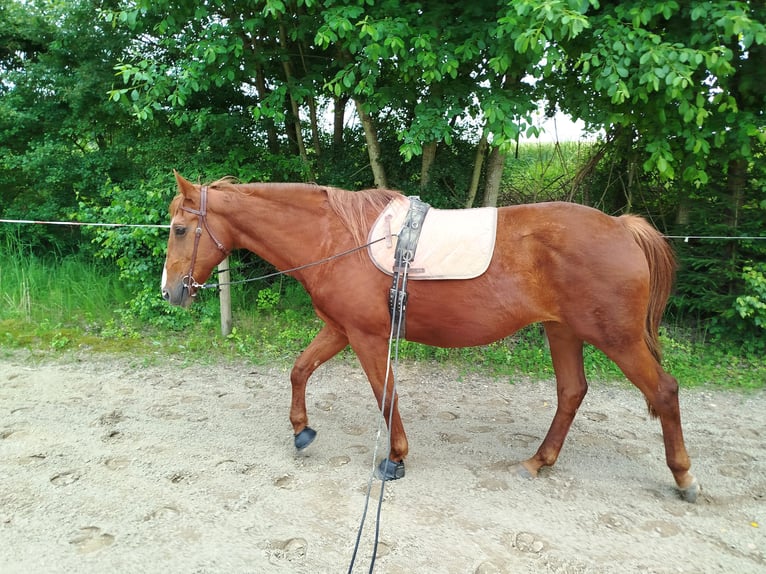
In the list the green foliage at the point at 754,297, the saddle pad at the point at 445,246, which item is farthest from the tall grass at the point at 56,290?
the green foliage at the point at 754,297

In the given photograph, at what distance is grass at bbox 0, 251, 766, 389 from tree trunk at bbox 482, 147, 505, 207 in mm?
1526

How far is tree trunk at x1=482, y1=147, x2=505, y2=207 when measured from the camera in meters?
5.50

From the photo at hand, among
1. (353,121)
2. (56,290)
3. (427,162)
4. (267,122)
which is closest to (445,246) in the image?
(427,162)

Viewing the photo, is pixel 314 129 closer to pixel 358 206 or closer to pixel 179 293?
pixel 358 206

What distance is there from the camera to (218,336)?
5.77m

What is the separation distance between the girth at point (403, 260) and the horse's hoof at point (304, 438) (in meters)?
1.03

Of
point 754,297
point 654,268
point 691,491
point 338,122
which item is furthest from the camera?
point 338,122

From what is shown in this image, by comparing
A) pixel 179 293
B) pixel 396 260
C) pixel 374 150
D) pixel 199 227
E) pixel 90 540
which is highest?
pixel 374 150

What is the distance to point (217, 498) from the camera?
2.89m

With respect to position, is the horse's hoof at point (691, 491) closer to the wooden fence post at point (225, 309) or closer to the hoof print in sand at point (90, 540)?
the hoof print in sand at point (90, 540)

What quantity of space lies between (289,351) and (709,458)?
12.7 feet

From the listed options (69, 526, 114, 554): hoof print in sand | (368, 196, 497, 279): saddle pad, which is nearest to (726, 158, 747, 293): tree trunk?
(368, 196, 497, 279): saddle pad

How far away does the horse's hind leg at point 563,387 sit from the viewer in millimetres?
3254

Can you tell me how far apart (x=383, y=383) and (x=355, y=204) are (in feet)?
3.73
